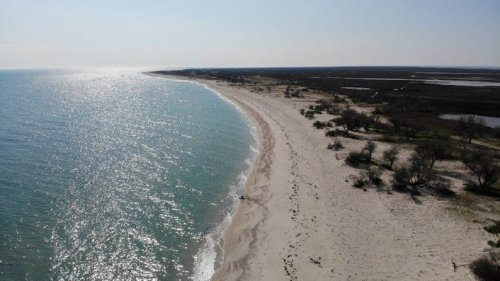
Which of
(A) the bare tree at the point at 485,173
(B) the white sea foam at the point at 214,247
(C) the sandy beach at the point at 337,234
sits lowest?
(B) the white sea foam at the point at 214,247

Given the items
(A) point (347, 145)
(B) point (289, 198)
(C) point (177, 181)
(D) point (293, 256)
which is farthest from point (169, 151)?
(D) point (293, 256)

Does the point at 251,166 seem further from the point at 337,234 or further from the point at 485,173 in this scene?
the point at 485,173

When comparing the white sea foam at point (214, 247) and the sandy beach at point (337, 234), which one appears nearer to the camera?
the sandy beach at point (337, 234)

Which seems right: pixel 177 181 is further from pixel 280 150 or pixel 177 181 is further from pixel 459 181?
pixel 459 181

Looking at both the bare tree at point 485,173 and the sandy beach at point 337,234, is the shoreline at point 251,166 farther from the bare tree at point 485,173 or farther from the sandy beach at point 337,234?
the bare tree at point 485,173

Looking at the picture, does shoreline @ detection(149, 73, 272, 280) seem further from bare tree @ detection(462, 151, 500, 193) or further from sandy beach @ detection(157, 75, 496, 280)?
bare tree @ detection(462, 151, 500, 193)

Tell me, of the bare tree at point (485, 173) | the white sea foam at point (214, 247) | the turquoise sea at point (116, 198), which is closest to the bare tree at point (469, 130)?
the bare tree at point (485, 173)

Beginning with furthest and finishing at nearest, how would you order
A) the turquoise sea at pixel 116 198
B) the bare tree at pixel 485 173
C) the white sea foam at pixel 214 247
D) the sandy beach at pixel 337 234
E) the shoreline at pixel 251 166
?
the bare tree at pixel 485 173, the shoreline at pixel 251 166, the turquoise sea at pixel 116 198, the white sea foam at pixel 214 247, the sandy beach at pixel 337 234

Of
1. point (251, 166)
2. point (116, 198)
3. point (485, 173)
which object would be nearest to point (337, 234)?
point (251, 166)
